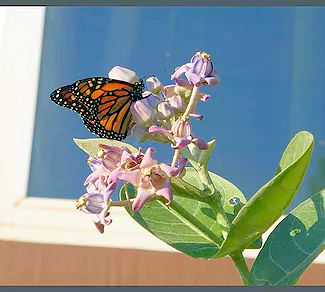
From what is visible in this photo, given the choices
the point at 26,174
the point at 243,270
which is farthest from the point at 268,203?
the point at 26,174

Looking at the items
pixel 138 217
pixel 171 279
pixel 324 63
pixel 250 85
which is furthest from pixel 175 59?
pixel 138 217

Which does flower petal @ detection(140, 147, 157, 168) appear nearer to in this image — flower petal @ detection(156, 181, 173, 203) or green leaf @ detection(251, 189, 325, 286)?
flower petal @ detection(156, 181, 173, 203)

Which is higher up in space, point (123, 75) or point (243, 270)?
point (123, 75)

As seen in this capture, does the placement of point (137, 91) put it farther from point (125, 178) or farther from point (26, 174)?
point (26, 174)

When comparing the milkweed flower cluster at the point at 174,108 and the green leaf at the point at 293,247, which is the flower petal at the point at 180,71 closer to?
the milkweed flower cluster at the point at 174,108

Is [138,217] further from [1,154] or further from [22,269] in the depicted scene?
[1,154]

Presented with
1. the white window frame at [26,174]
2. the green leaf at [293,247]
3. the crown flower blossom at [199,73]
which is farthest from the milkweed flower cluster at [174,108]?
the white window frame at [26,174]
